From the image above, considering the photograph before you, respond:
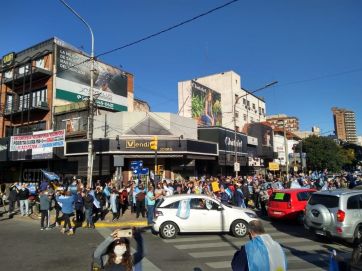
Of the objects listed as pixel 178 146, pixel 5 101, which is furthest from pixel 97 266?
pixel 5 101

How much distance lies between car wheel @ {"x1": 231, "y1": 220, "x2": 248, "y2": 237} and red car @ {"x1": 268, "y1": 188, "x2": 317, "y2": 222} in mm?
3099

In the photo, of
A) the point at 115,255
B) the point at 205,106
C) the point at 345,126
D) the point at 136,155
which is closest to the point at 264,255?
the point at 115,255

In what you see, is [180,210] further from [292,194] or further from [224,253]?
[292,194]

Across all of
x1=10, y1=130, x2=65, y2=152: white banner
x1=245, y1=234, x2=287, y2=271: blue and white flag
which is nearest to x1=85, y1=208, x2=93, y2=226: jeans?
x1=10, y1=130, x2=65, y2=152: white banner

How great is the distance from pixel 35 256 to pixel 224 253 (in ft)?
17.2

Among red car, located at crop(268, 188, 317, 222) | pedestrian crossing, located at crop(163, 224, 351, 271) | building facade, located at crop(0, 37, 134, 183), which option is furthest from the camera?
building facade, located at crop(0, 37, 134, 183)

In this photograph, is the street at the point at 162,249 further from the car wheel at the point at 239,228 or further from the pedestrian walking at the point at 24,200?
the pedestrian walking at the point at 24,200

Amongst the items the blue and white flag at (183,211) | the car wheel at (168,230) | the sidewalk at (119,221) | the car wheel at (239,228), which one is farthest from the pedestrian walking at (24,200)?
the car wheel at (239,228)

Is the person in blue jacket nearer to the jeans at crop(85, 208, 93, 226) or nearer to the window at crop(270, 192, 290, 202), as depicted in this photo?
the jeans at crop(85, 208, 93, 226)

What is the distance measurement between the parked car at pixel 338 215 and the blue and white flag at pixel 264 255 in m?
7.37

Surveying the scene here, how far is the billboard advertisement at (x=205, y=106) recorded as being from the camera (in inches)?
1790

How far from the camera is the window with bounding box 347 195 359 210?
35.1 feet

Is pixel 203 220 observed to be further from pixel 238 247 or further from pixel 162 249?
pixel 162 249

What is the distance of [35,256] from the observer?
9.80 m
